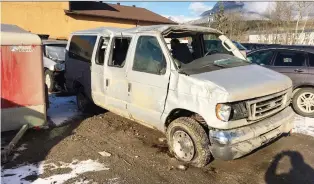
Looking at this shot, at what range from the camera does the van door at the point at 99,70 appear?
6062 mm

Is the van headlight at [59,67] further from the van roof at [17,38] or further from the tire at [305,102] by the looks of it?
the tire at [305,102]

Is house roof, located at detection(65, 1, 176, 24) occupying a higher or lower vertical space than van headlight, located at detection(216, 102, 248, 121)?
higher

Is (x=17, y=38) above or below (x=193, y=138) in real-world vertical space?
above

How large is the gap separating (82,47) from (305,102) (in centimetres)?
544

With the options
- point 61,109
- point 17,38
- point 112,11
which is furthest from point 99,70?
point 112,11

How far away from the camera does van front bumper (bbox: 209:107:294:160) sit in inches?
153

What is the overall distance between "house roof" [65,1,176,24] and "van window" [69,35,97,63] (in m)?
18.3

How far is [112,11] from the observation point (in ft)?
96.0

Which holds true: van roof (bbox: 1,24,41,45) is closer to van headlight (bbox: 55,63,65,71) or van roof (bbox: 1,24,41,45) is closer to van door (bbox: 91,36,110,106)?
van door (bbox: 91,36,110,106)

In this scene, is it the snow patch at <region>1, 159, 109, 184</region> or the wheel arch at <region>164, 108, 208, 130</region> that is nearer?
the snow patch at <region>1, 159, 109, 184</region>

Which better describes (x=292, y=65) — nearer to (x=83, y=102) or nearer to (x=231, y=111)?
(x=231, y=111)

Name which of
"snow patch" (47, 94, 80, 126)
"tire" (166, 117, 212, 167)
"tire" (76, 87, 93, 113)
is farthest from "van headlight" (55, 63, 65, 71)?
"tire" (166, 117, 212, 167)

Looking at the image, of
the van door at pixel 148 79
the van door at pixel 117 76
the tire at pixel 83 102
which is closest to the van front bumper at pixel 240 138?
Result: the van door at pixel 148 79

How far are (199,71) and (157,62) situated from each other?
722 mm
